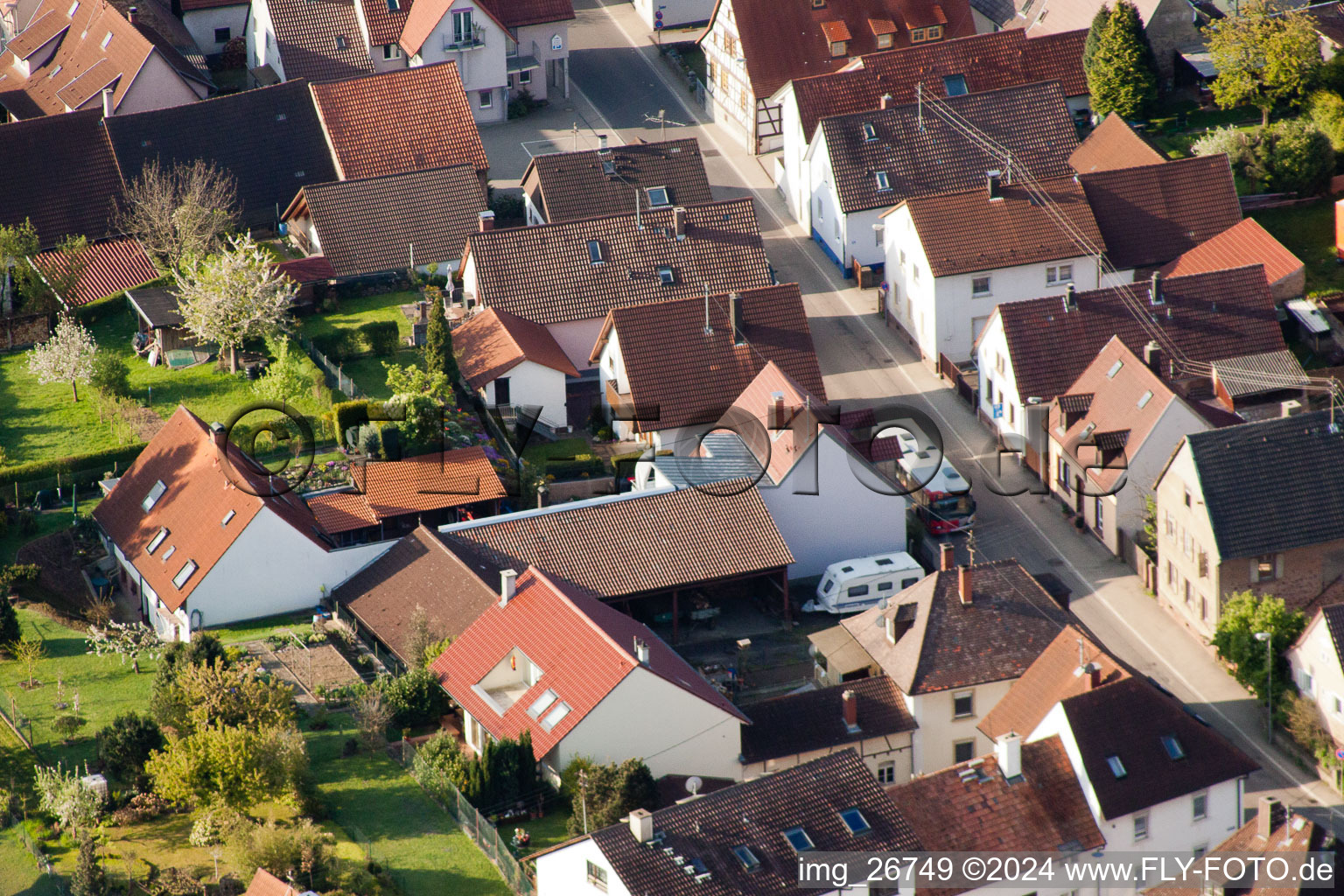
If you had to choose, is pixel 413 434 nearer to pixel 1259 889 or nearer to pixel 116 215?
pixel 116 215

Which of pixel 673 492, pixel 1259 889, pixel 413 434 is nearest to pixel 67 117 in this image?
pixel 413 434

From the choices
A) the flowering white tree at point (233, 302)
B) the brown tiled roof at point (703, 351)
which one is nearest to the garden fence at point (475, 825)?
the brown tiled roof at point (703, 351)

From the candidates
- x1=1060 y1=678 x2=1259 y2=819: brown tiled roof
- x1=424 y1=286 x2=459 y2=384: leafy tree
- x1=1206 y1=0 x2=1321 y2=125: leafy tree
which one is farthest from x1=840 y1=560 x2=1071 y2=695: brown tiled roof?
x1=1206 y1=0 x2=1321 y2=125: leafy tree

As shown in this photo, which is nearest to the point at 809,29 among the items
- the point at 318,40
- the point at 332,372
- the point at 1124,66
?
the point at 1124,66

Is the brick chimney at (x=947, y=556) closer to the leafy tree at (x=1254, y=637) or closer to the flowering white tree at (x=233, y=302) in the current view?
the leafy tree at (x=1254, y=637)

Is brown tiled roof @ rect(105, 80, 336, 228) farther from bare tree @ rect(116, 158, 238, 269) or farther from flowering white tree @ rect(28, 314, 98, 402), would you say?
flowering white tree @ rect(28, 314, 98, 402)

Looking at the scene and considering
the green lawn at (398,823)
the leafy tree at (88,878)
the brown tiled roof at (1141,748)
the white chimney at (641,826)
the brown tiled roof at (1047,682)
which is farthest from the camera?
the brown tiled roof at (1047,682)

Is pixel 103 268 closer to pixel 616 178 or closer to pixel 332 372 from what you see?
pixel 332 372
